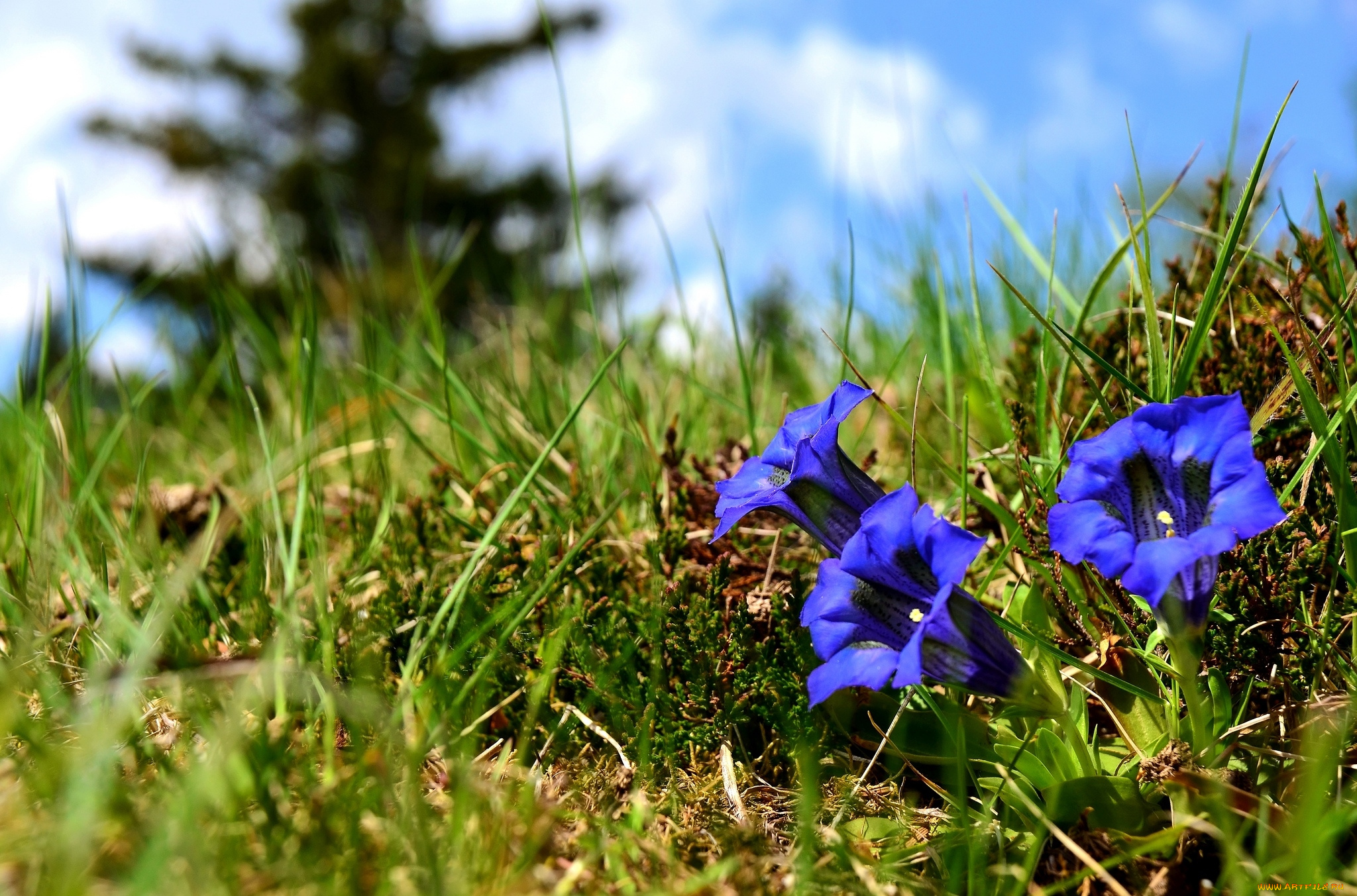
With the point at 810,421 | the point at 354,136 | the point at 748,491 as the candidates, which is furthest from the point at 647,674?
the point at 354,136

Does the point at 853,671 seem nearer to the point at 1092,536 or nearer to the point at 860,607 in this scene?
the point at 860,607

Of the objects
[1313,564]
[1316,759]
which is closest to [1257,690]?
[1313,564]

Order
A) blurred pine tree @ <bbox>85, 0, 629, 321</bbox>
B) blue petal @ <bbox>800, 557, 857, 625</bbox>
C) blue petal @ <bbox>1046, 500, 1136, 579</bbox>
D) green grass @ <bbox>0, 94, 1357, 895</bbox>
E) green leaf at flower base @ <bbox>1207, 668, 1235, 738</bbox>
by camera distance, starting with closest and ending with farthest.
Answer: green grass @ <bbox>0, 94, 1357, 895</bbox> < blue petal @ <bbox>1046, 500, 1136, 579</bbox> < blue petal @ <bbox>800, 557, 857, 625</bbox> < green leaf at flower base @ <bbox>1207, 668, 1235, 738</bbox> < blurred pine tree @ <bbox>85, 0, 629, 321</bbox>

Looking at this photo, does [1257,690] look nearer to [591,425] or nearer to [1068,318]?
[1068,318]

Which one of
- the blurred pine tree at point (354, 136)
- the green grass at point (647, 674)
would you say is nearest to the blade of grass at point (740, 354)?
the green grass at point (647, 674)

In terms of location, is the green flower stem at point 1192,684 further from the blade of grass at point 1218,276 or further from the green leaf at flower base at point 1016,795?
the blade of grass at point 1218,276

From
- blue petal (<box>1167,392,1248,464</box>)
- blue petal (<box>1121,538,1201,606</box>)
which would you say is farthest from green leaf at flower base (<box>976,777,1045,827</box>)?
blue petal (<box>1167,392,1248,464</box>)

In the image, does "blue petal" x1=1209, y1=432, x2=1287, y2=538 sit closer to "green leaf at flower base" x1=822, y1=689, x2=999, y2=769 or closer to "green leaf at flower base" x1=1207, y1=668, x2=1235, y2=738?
"green leaf at flower base" x1=1207, y1=668, x2=1235, y2=738

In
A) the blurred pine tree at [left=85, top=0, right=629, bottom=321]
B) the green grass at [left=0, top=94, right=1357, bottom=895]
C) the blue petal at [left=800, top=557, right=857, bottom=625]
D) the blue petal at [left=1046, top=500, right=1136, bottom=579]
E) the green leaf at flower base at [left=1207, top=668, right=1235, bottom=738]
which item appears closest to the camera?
the green grass at [left=0, top=94, right=1357, bottom=895]
